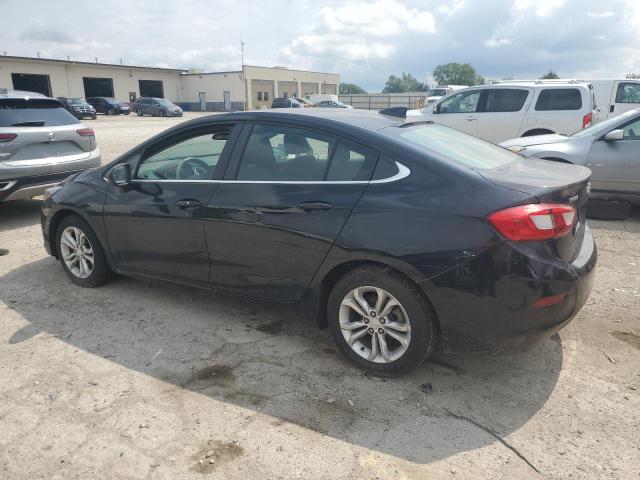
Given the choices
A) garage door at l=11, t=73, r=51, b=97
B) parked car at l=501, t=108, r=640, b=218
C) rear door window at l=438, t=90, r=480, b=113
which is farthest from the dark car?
garage door at l=11, t=73, r=51, b=97

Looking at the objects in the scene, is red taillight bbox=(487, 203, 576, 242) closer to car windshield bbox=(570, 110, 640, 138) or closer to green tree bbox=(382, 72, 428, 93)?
car windshield bbox=(570, 110, 640, 138)

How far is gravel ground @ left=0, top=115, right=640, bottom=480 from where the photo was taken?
2525 millimetres

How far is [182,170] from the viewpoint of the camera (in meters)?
4.00

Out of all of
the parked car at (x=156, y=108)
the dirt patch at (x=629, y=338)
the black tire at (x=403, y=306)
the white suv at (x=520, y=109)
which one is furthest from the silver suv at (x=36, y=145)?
the parked car at (x=156, y=108)

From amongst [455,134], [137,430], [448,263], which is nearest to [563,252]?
[448,263]

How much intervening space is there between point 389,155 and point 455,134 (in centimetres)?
107

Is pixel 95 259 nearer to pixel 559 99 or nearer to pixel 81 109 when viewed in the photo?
pixel 559 99

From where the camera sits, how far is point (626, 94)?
577 inches

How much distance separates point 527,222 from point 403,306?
82cm

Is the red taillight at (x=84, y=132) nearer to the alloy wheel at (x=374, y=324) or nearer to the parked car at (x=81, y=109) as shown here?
the alloy wheel at (x=374, y=324)

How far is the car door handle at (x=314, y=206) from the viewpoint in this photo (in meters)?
3.17

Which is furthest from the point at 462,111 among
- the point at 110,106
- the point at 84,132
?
the point at 110,106

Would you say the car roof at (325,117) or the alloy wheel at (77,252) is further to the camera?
the alloy wheel at (77,252)

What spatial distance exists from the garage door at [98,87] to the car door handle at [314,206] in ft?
193
